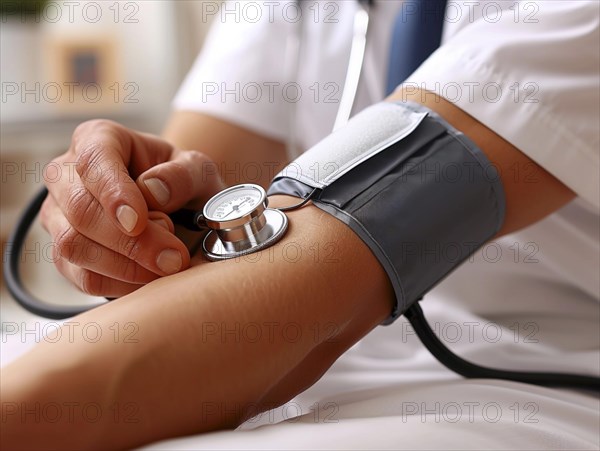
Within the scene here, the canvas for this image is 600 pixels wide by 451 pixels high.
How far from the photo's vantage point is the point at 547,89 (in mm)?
675

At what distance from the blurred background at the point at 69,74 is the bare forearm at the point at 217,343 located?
1.64m

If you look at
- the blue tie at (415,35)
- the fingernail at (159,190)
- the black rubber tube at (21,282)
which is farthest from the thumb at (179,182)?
the blue tie at (415,35)

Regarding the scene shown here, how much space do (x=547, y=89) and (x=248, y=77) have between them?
57cm

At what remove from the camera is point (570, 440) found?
583 mm

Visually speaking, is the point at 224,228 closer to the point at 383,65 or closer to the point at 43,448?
the point at 43,448

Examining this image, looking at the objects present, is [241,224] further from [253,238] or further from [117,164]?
[117,164]

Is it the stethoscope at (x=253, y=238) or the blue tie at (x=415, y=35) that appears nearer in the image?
the stethoscope at (x=253, y=238)

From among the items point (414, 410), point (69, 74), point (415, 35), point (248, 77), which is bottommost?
point (69, 74)

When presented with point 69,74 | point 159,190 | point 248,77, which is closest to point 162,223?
point 159,190

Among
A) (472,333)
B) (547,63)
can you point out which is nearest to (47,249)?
(472,333)

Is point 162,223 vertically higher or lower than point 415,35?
lower

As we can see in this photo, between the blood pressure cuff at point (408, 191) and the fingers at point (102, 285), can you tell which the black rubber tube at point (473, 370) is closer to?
the blood pressure cuff at point (408, 191)

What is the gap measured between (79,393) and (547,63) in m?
0.51

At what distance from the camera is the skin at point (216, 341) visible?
51 centimetres
